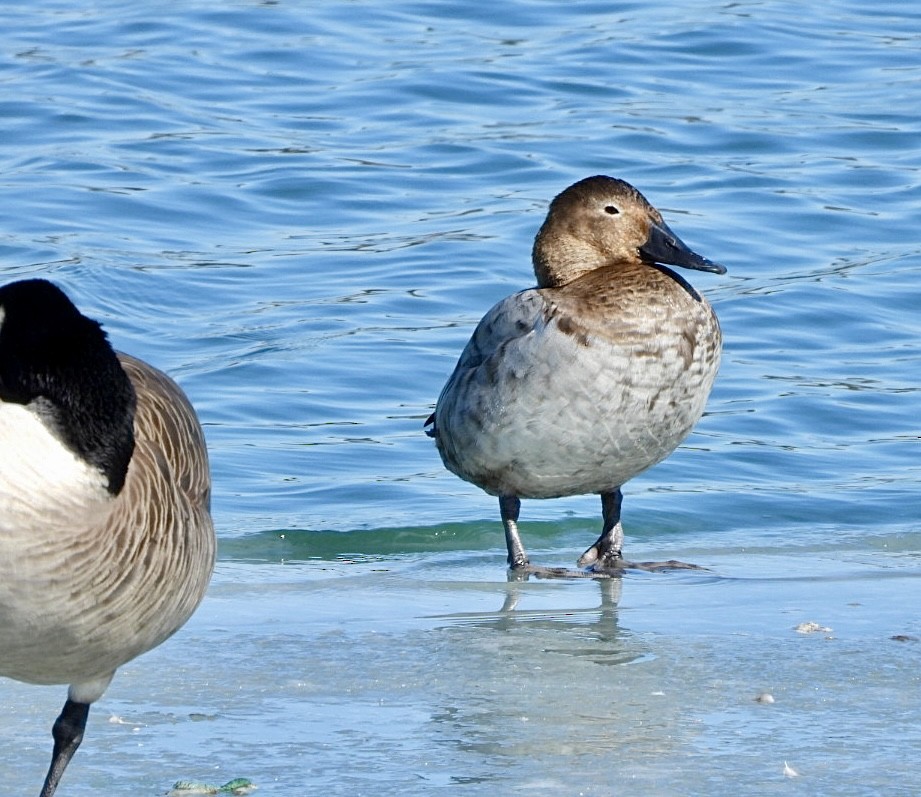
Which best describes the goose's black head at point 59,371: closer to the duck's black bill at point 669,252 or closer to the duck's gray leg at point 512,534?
the duck's gray leg at point 512,534

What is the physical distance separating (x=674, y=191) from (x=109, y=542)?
1080 centimetres

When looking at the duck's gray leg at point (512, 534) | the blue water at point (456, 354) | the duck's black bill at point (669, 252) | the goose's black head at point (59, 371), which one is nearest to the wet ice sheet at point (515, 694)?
the blue water at point (456, 354)

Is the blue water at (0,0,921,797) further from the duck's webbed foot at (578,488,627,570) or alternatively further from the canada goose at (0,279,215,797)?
the canada goose at (0,279,215,797)

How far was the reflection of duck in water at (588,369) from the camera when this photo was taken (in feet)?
22.1

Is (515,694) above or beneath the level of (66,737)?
beneath

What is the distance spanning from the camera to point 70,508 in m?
A: 3.65

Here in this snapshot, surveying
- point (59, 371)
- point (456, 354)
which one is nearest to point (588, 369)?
point (59, 371)

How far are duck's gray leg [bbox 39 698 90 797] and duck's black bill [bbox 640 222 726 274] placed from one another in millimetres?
3737

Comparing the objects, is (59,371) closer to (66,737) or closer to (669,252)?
(66,737)

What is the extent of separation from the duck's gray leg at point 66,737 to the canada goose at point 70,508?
0.01 m

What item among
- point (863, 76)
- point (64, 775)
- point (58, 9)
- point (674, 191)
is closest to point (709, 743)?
point (64, 775)

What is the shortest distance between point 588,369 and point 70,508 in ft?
11.0

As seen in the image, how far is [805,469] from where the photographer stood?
916 cm

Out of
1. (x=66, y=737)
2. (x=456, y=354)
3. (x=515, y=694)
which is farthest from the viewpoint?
(x=456, y=354)
